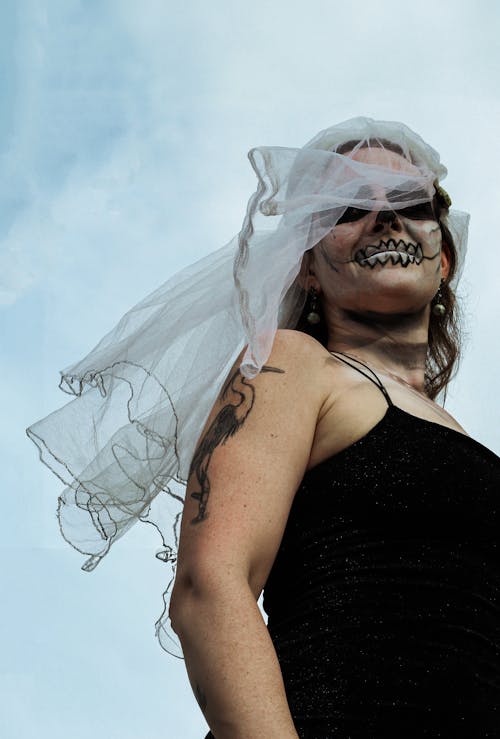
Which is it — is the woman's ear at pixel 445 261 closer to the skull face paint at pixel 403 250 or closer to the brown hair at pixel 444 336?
the brown hair at pixel 444 336

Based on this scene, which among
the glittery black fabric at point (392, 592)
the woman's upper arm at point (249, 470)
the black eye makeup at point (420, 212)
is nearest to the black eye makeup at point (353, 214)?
the black eye makeup at point (420, 212)

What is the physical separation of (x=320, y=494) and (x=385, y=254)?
722mm

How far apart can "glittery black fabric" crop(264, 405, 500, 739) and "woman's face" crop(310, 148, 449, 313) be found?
481 millimetres

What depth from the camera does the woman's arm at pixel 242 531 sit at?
150 centimetres

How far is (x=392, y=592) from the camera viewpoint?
1.68 metres

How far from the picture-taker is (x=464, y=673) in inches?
64.1

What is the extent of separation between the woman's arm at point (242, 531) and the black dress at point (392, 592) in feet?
0.32

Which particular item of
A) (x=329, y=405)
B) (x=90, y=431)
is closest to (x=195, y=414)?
(x=90, y=431)

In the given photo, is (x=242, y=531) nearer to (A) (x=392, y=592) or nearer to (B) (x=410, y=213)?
(A) (x=392, y=592)

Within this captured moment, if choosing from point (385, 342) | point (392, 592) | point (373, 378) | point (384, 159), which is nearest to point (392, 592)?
point (392, 592)

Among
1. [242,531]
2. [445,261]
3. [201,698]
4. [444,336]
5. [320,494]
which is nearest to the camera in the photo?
[201,698]

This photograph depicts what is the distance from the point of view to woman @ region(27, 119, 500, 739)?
1.58m

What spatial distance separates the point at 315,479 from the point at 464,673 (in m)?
0.42

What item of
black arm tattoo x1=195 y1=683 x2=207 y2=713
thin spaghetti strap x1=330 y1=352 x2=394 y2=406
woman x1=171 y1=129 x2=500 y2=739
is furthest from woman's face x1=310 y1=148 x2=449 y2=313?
black arm tattoo x1=195 y1=683 x2=207 y2=713
